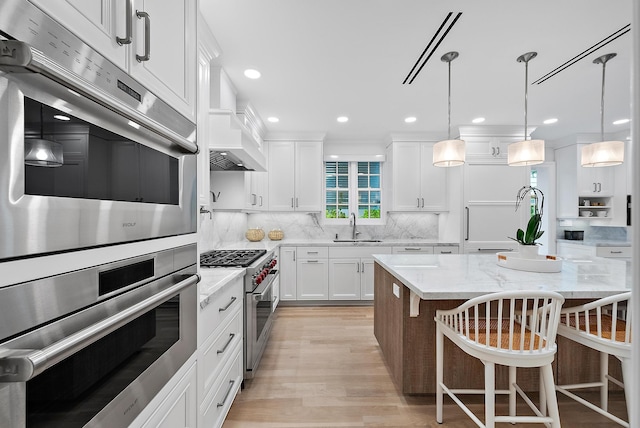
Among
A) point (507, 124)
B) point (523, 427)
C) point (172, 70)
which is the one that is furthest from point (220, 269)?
point (507, 124)

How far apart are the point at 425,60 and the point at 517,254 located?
1.69 metres

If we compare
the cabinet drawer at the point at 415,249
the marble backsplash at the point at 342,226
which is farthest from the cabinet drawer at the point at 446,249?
the marble backsplash at the point at 342,226

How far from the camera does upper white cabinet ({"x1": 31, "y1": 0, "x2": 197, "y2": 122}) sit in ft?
2.18

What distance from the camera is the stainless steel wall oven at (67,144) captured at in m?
0.50

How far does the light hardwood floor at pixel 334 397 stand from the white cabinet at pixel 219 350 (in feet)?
0.82

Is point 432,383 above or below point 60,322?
below

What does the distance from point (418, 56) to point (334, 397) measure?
2614mm

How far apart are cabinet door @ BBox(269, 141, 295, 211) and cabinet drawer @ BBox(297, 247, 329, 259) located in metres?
0.66

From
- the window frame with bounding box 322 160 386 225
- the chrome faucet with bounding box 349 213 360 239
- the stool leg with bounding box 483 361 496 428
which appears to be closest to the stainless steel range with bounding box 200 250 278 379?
A: the stool leg with bounding box 483 361 496 428

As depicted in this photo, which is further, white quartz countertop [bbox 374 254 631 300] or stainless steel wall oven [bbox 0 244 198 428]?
white quartz countertop [bbox 374 254 631 300]

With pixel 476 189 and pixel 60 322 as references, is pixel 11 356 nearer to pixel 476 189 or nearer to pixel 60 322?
pixel 60 322

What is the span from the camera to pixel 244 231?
4.66 metres

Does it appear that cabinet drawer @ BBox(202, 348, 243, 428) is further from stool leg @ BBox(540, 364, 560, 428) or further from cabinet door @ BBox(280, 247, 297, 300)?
cabinet door @ BBox(280, 247, 297, 300)

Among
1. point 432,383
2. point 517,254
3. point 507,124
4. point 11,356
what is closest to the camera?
point 11,356
